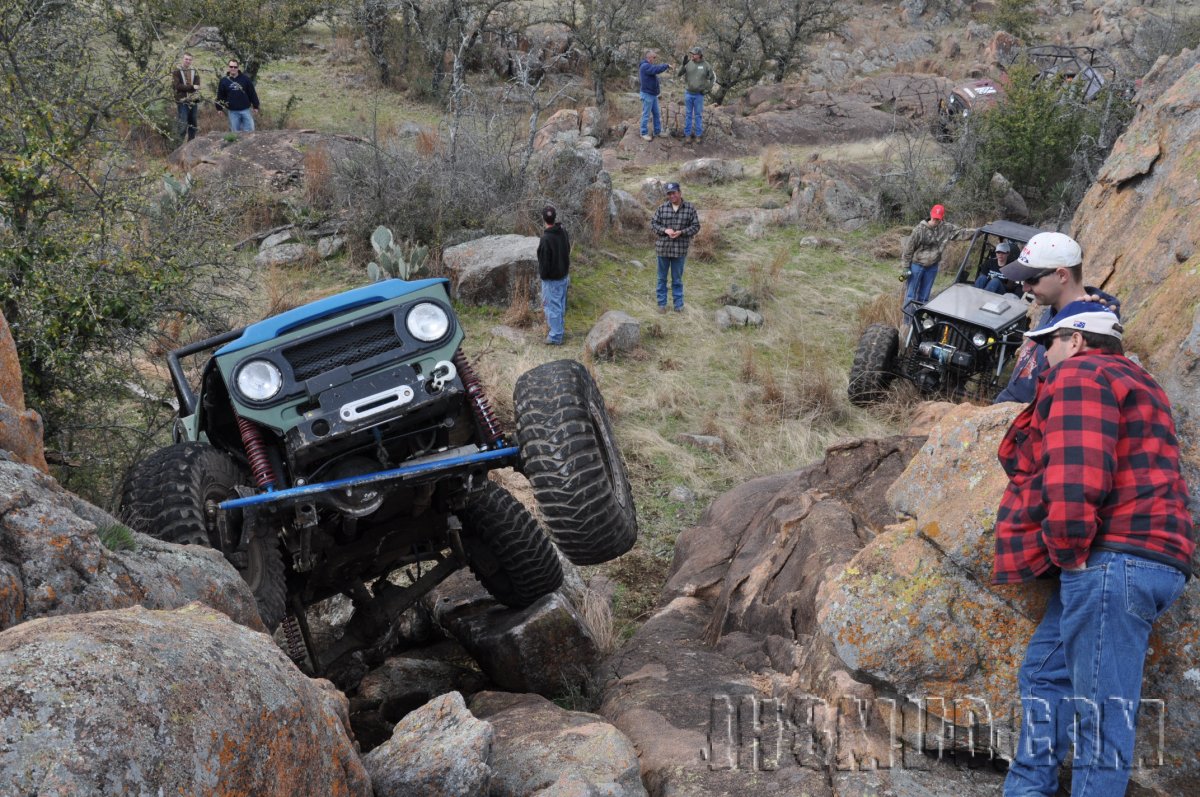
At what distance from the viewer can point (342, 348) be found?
445 cm

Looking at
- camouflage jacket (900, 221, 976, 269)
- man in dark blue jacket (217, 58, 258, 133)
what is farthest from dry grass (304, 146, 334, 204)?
camouflage jacket (900, 221, 976, 269)

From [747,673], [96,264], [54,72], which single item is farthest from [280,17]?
[747,673]

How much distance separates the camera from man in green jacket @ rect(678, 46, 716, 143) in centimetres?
1916

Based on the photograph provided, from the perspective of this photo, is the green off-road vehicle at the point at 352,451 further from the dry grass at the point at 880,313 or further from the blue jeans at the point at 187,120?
the blue jeans at the point at 187,120

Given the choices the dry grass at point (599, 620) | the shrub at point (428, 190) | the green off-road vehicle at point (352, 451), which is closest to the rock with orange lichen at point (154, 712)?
the green off-road vehicle at point (352, 451)

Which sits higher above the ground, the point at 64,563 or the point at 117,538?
the point at 64,563

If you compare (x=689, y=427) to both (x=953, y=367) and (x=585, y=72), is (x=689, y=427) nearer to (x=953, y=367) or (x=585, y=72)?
(x=953, y=367)

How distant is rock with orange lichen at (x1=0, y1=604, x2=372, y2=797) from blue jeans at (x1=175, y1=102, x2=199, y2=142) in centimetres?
1470

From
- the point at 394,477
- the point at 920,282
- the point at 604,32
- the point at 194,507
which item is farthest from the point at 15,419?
the point at 604,32

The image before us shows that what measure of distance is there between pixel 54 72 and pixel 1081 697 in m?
7.29

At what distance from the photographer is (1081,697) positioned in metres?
2.89

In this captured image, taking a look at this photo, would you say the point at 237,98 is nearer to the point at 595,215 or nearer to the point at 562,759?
the point at 595,215

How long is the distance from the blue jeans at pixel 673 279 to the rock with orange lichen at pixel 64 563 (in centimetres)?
929

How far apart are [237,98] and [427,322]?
12.9m
